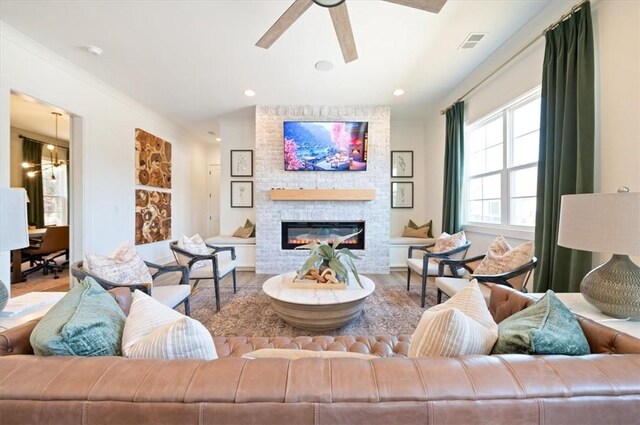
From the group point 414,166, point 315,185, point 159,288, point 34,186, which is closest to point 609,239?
point 159,288

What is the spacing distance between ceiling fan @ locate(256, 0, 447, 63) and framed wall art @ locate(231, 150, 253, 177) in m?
3.15

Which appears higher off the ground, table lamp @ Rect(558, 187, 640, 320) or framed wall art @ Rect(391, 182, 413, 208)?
framed wall art @ Rect(391, 182, 413, 208)

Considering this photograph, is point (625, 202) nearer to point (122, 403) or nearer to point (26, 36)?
point (122, 403)

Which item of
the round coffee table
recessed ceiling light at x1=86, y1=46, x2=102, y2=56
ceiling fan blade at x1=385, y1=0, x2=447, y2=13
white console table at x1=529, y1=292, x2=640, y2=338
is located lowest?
the round coffee table

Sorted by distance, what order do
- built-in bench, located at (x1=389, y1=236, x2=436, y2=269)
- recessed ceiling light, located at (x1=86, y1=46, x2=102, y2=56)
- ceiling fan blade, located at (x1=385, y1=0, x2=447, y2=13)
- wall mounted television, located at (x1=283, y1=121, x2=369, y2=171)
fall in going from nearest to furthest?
ceiling fan blade, located at (x1=385, y1=0, x2=447, y2=13) → recessed ceiling light, located at (x1=86, y1=46, x2=102, y2=56) → wall mounted television, located at (x1=283, y1=121, x2=369, y2=171) → built-in bench, located at (x1=389, y1=236, x2=436, y2=269)

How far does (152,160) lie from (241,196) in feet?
5.59

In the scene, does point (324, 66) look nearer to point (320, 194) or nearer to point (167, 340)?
point (320, 194)

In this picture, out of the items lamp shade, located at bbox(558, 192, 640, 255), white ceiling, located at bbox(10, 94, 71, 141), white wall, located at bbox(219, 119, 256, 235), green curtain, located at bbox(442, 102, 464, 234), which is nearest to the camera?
lamp shade, located at bbox(558, 192, 640, 255)

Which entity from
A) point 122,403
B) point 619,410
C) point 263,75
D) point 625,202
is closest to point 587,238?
point 625,202

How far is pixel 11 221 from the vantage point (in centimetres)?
122

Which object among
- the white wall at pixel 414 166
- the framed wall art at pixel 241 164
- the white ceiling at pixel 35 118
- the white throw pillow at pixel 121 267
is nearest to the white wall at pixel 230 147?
the framed wall art at pixel 241 164

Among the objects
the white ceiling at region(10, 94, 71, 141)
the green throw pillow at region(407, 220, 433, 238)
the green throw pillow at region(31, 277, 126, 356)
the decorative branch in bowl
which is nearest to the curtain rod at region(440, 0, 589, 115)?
the green throw pillow at region(407, 220, 433, 238)

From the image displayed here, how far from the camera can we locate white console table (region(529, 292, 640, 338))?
1.19 meters

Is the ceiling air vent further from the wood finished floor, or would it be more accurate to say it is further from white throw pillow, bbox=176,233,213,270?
white throw pillow, bbox=176,233,213,270
